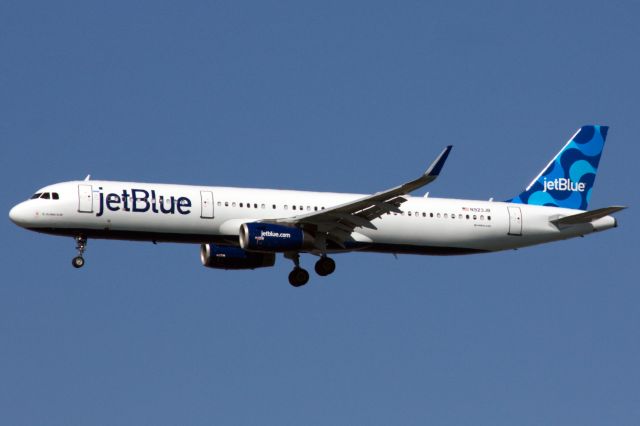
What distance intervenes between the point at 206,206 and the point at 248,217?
1985 mm

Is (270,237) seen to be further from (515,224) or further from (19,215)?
(515,224)

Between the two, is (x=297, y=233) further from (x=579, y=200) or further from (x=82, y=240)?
(x=579, y=200)

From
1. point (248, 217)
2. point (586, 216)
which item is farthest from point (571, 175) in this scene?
point (248, 217)

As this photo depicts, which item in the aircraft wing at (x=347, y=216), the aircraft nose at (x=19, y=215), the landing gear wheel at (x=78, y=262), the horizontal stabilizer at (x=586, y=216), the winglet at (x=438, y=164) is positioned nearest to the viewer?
the winglet at (x=438, y=164)

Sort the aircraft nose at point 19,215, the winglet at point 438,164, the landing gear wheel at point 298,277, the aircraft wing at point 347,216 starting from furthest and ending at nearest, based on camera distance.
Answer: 1. the landing gear wheel at point 298,277
2. the aircraft nose at point 19,215
3. the aircraft wing at point 347,216
4. the winglet at point 438,164

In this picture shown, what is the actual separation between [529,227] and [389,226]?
7069 mm

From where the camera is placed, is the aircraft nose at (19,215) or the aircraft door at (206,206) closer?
A: the aircraft nose at (19,215)

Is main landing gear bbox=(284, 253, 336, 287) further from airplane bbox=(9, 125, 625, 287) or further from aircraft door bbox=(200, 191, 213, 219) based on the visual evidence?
aircraft door bbox=(200, 191, 213, 219)

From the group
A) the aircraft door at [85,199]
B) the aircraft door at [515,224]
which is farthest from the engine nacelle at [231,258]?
the aircraft door at [515,224]

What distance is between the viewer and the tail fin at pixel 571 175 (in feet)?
225

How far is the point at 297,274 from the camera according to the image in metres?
64.3

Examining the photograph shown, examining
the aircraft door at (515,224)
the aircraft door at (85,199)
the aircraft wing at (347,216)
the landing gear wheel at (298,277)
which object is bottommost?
the landing gear wheel at (298,277)

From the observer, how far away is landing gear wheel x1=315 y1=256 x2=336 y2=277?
207ft

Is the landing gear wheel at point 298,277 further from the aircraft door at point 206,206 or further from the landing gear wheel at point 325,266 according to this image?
the aircraft door at point 206,206
